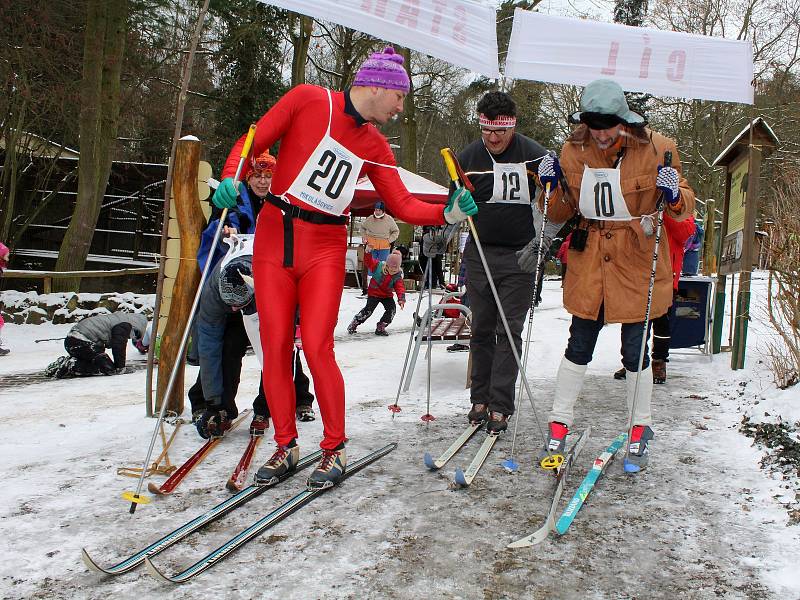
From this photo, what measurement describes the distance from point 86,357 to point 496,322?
4465mm

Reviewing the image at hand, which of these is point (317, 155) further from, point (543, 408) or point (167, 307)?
point (543, 408)

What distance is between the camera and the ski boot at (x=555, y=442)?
151 inches

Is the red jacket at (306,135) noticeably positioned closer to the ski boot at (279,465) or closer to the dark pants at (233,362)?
the dark pants at (233,362)

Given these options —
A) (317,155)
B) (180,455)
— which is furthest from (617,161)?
(180,455)

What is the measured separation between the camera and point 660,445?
450cm

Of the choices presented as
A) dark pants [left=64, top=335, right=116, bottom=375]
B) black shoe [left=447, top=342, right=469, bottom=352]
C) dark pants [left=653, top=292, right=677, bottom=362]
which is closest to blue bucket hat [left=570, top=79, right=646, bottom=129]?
dark pants [left=653, top=292, right=677, bottom=362]

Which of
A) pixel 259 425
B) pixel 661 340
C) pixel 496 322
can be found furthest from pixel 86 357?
pixel 661 340

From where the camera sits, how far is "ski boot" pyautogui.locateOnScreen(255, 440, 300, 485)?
140 inches

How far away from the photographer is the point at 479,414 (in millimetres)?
4910

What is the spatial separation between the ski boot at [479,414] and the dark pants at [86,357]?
13.7ft

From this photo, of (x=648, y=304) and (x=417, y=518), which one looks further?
(x=648, y=304)

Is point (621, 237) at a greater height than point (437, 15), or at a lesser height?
lesser

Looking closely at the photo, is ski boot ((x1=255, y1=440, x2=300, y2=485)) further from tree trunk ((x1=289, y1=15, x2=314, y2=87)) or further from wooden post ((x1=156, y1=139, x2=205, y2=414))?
tree trunk ((x1=289, y1=15, x2=314, y2=87))

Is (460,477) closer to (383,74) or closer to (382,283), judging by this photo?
(383,74)
